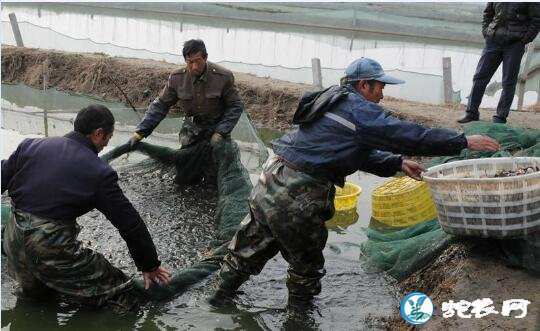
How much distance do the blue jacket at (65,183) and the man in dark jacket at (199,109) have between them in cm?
249

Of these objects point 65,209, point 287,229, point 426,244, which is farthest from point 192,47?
point 426,244

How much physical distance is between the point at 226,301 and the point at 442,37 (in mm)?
21194

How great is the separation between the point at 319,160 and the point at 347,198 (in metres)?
2.56

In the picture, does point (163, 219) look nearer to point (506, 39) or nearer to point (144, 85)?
point (506, 39)

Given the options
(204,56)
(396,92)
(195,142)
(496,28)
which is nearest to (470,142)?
(204,56)

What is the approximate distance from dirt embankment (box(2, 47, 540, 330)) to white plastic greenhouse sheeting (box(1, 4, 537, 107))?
2.50 feet

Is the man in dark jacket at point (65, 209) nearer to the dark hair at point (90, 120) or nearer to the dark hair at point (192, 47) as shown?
the dark hair at point (90, 120)

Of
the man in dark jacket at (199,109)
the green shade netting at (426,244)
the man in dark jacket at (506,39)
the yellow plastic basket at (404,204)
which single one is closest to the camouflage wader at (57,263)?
the green shade netting at (426,244)

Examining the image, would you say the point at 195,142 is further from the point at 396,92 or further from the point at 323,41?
the point at 323,41

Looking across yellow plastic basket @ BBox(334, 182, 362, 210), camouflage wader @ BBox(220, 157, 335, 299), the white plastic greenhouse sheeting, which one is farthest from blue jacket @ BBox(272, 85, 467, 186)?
the white plastic greenhouse sheeting

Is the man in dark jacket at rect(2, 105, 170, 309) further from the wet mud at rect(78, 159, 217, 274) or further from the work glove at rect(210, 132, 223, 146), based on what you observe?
the work glove at rect(210, 132, 223, 146)

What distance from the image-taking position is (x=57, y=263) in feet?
13.0

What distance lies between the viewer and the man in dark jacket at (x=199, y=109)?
21.4 ft

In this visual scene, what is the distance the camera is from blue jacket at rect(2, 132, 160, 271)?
3.90 meters
